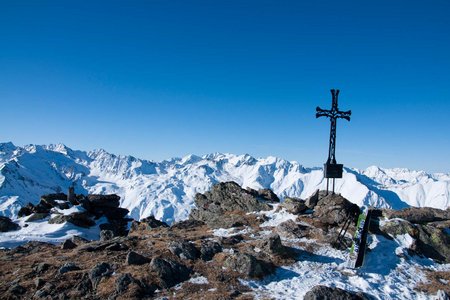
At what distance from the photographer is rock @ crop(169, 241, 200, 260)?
76.9 feet

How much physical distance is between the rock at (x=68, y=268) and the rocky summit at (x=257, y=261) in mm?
62

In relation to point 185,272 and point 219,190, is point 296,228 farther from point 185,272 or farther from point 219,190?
point 219,190

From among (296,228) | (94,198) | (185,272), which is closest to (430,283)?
(296,228)

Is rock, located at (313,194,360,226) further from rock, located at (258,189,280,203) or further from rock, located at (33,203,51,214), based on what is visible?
rock, located at (33,203,51,214)

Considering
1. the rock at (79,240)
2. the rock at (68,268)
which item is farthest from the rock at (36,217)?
the rock at (68,268)

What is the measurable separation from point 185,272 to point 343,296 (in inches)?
379

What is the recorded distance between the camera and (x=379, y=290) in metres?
19.6

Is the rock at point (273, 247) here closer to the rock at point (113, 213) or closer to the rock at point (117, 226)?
the rock at point (117, 226)

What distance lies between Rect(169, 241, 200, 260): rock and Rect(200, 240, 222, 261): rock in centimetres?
50

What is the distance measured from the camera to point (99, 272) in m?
20.8

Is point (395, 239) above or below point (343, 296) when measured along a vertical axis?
above

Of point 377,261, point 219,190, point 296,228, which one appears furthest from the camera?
point 219,190

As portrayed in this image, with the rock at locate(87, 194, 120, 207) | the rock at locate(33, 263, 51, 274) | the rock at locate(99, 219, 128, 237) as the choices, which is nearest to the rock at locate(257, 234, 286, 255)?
the rock at locate(33, 263, 51, 274)

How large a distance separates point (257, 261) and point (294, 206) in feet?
43.5
